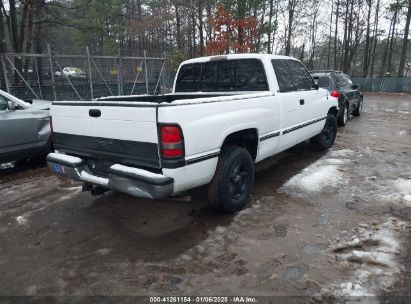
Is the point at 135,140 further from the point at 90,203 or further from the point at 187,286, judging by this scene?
the point at 90,203

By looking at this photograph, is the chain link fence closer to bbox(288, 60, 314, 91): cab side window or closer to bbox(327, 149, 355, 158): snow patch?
bbox(288, 60, 314, 91): cab side window

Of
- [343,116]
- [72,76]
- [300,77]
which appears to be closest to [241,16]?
[72,76]

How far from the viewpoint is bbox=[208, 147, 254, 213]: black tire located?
3.73 metres

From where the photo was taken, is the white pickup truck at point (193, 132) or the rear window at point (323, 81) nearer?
the white pickup truck at point (193, 132)

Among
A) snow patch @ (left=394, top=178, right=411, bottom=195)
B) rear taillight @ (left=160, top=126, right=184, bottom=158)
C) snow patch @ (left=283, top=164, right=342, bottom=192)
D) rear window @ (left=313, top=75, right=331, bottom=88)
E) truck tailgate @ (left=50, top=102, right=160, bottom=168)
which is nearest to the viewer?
rear taillight @ (left=160, top=126, right=184, bottom=158)

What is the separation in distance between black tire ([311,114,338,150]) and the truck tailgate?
465 cm

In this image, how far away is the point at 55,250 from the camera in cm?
336

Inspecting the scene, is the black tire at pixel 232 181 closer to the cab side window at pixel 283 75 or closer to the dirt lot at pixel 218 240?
the dirt lot at pixel 218 240

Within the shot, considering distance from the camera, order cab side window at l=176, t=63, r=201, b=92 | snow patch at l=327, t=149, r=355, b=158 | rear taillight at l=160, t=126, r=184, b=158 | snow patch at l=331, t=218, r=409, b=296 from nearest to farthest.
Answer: snow patch at l=331, t=218, r=409, b=296
rear taillight at l=160, t=126, r=184, b=158
cab side window at l=176, t=63, r=201, b=92
snow patch at l=327, t=149, r=355, b=158

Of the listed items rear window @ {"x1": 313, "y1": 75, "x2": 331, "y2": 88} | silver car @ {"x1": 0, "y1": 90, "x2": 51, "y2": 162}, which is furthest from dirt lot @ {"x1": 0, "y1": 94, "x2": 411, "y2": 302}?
rear window @ {"x1": 313, "y1": 75, "x2": 331, "y2": 88}

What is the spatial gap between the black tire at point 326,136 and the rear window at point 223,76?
8.77ft

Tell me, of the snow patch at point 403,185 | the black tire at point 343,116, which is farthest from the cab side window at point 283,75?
the black tire at point 343,116

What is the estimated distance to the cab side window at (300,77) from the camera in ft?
17.7

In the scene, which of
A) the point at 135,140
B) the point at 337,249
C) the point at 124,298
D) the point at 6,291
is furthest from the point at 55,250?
the point at 337,249
